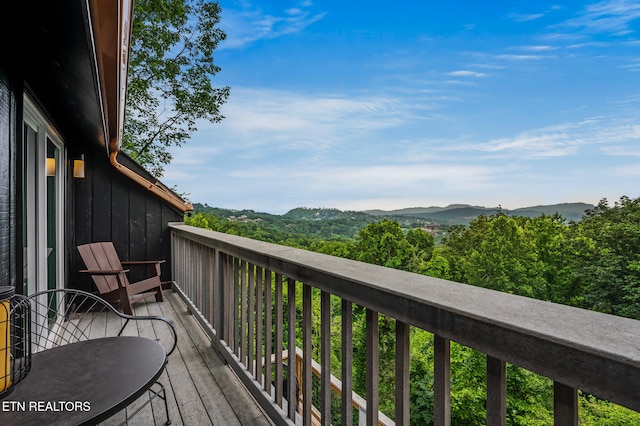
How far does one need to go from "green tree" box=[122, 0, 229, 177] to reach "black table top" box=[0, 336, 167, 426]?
31.4 ft

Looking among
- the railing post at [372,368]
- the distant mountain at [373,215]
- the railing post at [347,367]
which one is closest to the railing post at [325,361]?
the railing post at [347,367]

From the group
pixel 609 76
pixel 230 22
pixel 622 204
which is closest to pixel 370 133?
pixel 230 22

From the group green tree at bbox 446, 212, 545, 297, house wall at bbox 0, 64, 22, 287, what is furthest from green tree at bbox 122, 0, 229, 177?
green tree at bbox 446, 212, 545, 297

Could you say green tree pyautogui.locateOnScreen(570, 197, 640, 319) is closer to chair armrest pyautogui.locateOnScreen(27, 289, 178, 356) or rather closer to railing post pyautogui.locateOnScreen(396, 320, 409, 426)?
chair armrest pyautogui.locateOnScreen(27, 289, 178, 356)

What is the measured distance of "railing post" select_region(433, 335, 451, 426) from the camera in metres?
0.95

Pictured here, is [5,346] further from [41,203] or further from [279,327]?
[41,203]

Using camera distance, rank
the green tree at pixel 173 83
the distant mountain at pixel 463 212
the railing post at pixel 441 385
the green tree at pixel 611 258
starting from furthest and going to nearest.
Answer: the distant mountain at pixel 463 212 < the green tree at pixel 611 258 < the green tree at pixel 173 83 < the railing post at pixel 441 385

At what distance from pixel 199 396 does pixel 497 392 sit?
209 centimetres

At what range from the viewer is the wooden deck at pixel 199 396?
82.7 inches

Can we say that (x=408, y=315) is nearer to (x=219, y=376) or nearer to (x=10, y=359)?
(x=10, y=359)

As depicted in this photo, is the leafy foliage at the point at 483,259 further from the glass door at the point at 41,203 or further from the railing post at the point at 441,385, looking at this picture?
the railing post at the point at 441,385

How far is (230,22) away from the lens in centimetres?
1214

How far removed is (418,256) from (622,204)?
1236 centimetres

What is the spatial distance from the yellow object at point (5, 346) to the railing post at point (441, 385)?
1.18 meters
